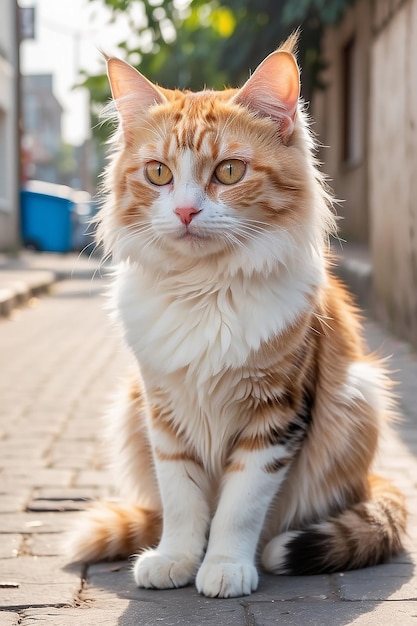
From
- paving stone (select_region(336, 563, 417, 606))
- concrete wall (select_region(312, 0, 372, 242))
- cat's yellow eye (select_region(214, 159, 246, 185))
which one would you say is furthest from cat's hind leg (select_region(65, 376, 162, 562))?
concrete wall (select_region(312, 0, 372, 242))

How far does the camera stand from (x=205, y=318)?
2.75m

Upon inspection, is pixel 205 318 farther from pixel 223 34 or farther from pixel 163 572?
pixel 223 34

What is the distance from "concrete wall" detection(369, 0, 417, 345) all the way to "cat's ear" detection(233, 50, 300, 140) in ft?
13.7

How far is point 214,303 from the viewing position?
2.77 m

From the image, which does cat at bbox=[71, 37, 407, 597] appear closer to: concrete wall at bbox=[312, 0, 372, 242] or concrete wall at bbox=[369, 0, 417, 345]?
concrete wall at bbox=[369, 0, 417, 345]

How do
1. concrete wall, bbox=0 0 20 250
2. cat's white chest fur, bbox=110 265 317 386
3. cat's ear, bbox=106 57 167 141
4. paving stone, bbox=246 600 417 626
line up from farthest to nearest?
concrete wall, bbox=0 0 20 250 < cat's ear, bbox=106 57 167 141 < cat's white chest fur, bbox=110 265 317 386 < paving stone, bbox=246 600 417 626

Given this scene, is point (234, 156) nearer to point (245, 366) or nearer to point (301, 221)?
point (301, 221)

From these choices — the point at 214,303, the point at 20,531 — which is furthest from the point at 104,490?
the point at 214,303

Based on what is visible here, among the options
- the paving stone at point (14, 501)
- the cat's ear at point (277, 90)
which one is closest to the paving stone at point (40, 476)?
the paving stone at point (14, 501)

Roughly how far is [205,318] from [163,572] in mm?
766

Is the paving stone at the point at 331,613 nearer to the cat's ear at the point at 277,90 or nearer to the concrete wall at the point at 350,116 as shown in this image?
the cat's ear at the point at 277,90

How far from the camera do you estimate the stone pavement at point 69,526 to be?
97.1 inches

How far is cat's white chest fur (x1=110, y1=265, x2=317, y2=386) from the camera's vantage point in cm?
267

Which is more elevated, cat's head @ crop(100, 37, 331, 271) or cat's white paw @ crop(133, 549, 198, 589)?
cat's head @ crop(100, 37, 331, 271)
